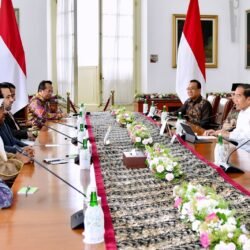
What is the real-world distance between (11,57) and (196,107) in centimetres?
241

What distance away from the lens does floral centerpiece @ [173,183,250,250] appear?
114 centimetres

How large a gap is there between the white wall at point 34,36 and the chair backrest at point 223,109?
347 cm

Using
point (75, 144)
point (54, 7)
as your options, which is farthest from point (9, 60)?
point (54, 7)

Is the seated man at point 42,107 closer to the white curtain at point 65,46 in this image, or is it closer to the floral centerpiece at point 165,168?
the white curtain at point 65,46

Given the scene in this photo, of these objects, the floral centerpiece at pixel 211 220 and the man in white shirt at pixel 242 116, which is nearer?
the floral centerpiece at pixel 211 220

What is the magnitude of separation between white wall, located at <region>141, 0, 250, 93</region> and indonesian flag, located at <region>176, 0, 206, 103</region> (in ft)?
5.95

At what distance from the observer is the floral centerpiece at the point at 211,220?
1.14 metres

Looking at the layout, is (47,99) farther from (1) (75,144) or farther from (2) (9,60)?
(1) (75,144)

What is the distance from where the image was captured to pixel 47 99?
5363mm

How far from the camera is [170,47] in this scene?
7.95 m

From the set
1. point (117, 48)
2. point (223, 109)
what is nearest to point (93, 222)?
point (223, 109)

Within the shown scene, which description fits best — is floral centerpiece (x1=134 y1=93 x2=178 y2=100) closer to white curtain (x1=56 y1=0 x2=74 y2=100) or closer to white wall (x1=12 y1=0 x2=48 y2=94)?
white curtain (x1=56 y1=0 x2=74 y2=100)

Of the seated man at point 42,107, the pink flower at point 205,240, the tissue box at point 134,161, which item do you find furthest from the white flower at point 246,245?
the seated man at point 42,107

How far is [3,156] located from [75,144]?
1.02 meters
